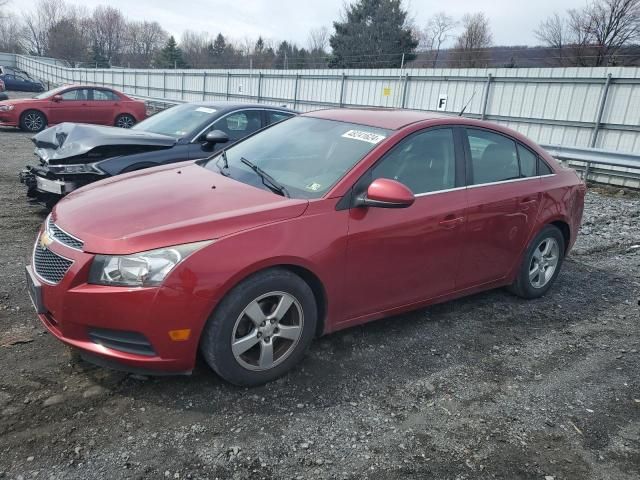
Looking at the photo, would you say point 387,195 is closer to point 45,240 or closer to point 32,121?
point 45,240

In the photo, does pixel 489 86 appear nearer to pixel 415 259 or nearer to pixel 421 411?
pixel 415 259

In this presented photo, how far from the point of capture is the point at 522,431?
2.85m

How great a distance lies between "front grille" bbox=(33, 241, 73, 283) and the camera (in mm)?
2771

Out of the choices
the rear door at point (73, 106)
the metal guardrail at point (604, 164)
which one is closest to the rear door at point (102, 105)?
the rear door at point (73, 106)

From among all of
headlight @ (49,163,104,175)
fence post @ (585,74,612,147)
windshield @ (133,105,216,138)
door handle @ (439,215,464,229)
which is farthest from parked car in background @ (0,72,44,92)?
door handle @ (439,215,464,229)

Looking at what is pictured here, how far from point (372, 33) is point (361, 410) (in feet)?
135

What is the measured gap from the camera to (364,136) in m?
3.65

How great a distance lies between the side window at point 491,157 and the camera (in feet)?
13.3

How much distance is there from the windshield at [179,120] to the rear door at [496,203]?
4.00 m

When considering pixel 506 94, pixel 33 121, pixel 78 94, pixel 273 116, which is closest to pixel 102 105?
pixel 78 94

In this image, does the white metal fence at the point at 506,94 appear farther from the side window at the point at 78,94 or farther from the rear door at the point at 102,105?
the side window at the point at 78,94

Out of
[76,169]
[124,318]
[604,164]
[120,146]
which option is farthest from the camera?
[604,164]

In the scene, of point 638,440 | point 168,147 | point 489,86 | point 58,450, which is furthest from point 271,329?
point 489,86

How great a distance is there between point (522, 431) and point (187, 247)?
7.04 feet
